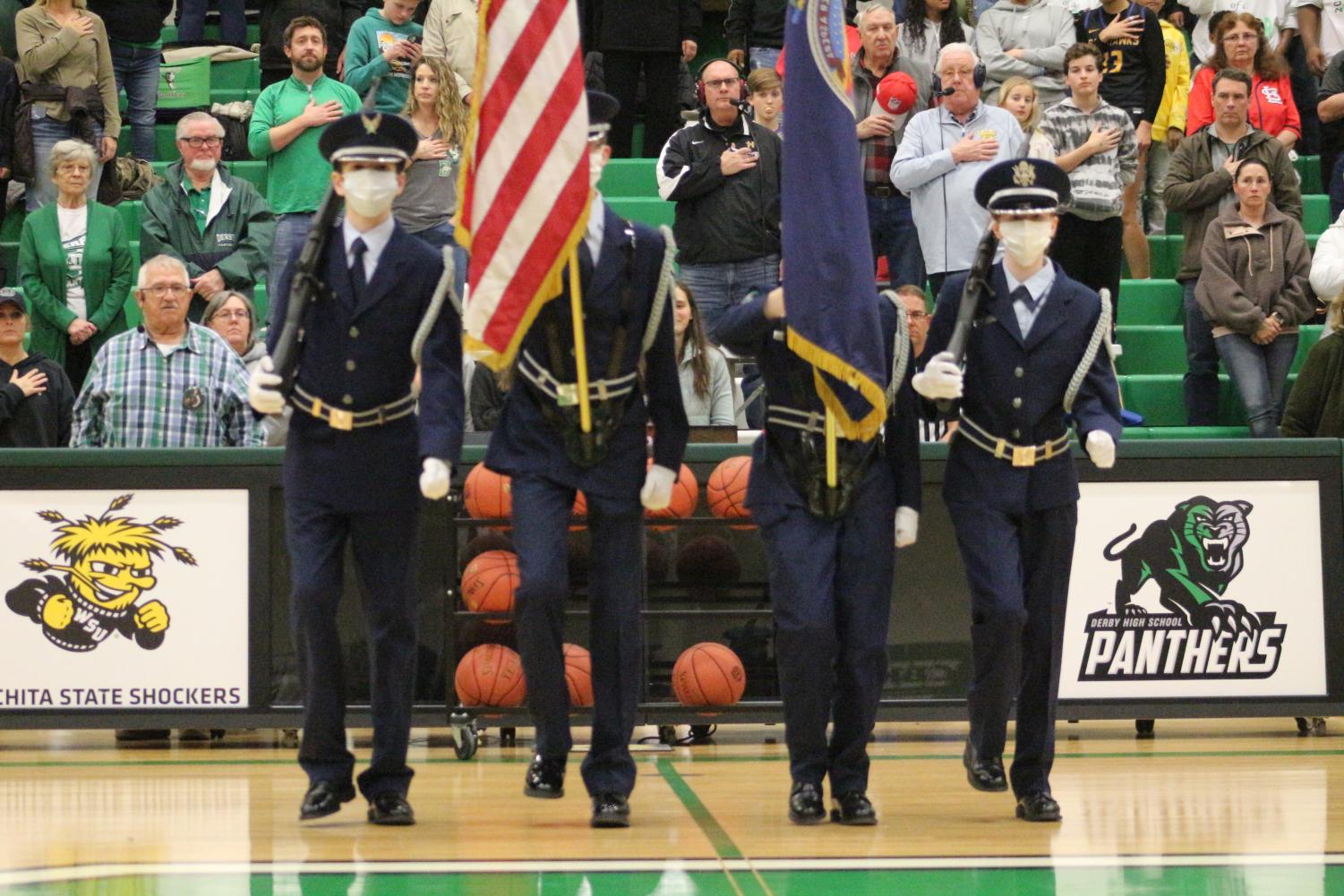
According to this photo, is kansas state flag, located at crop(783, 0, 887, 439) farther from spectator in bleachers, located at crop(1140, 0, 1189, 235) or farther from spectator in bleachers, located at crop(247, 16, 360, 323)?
spectator in bleachers, located at crop(1140, 0, 1189, 235)

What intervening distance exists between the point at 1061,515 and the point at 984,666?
21.4 inches

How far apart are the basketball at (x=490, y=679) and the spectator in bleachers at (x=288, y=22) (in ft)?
20.9

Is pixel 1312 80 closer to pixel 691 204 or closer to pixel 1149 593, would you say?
pixel 691 204

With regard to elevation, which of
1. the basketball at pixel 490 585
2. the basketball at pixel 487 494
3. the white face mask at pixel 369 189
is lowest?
the basketball at pixel 490 585

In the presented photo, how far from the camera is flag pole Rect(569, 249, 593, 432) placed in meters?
6.16

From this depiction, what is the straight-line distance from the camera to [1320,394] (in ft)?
32.6

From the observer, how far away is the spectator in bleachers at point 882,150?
459 inches

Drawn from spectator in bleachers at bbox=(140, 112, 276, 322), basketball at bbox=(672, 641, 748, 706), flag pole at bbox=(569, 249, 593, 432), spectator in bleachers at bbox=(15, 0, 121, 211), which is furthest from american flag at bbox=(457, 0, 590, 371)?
spectator in bleachers at bbox=(15, 0, 121, 211)

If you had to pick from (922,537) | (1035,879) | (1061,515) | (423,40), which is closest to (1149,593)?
(922,537)

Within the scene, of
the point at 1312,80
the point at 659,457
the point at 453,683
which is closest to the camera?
the point at 659,457

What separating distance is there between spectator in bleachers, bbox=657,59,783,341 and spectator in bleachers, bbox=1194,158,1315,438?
2484 millimetres

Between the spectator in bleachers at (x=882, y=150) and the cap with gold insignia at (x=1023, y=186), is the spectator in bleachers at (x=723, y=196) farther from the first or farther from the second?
the cap with gold insignia at (x=1023, y=186)

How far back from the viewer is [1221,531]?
8789 millimetres

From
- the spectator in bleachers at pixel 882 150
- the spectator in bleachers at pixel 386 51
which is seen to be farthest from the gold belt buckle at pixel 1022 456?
the spectator in bleachers at pixel 386 51
